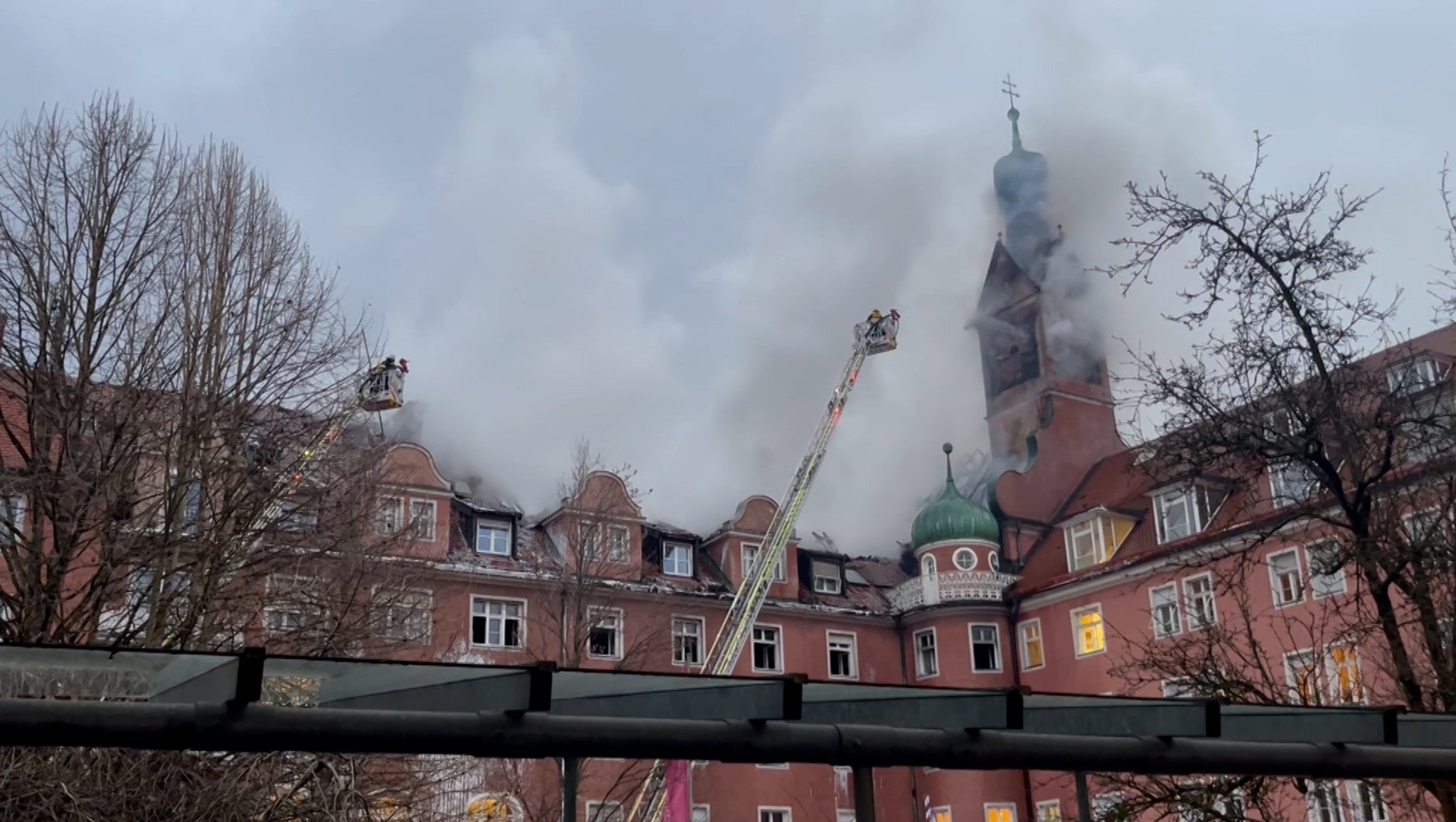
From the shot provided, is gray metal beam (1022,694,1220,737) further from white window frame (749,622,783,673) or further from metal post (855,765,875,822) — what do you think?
white window frame (749,622,783,673)

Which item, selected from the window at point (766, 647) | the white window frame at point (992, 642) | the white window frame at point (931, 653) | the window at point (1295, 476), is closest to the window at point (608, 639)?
the window at point (766, 647)

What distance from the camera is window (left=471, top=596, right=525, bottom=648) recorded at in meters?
35.0

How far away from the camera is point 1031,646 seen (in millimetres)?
39281

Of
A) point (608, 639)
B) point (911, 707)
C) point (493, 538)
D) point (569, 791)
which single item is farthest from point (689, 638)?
point (569, 791)

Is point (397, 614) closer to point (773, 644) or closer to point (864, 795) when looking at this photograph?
point (864, 795)

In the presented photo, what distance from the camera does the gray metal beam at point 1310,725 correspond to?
6.96 m

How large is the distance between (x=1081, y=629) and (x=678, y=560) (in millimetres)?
11318

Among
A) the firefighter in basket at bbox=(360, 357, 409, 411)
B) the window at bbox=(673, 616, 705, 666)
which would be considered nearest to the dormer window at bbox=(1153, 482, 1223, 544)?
the window at bbox=(673, 616, 705, 666)

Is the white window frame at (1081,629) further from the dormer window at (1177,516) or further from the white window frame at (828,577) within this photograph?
the white window frame at (828,577)

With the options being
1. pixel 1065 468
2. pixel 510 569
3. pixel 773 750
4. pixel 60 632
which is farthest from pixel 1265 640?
pixel 773 750

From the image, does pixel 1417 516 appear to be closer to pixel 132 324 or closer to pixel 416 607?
pixel 416 607

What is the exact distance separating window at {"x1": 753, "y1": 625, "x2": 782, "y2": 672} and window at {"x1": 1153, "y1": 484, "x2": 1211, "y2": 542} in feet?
35.5

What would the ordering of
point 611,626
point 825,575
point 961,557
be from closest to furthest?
point 611,626 → point 961,557 → point 825,575

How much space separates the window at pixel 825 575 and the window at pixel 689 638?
5277 mm
